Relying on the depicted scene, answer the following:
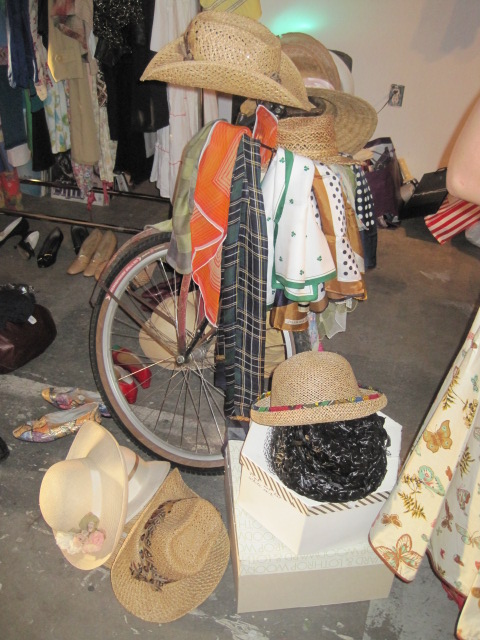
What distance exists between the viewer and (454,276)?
345 cm

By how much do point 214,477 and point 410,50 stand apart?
3.42 metres

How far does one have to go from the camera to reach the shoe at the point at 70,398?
2.30 metres

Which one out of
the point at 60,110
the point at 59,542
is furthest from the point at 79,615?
the point at 60,110

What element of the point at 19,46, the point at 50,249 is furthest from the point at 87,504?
the point at 19,46

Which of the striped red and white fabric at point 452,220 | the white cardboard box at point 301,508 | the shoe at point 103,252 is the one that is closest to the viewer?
the white cardboard box at point 301,508

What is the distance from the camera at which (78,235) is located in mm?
3406

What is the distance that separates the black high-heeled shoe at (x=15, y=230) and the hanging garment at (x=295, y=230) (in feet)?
7.79

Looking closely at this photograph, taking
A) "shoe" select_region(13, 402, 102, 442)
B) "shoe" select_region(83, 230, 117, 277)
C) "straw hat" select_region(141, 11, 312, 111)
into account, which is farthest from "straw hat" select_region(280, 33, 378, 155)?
"shoe" select_region(83, 230, 117, 277)

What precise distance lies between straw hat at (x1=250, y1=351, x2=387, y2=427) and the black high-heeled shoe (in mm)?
2498

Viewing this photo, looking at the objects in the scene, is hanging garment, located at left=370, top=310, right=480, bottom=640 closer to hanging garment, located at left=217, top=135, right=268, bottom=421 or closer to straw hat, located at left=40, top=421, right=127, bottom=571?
hanging garment, located at left=217, top=135, right=268, bottom=421

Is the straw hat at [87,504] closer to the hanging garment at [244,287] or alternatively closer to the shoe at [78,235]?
the hanging garment at [244,287]

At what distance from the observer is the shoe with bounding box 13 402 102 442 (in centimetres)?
214

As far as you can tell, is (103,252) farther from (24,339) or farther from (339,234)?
(339,234)

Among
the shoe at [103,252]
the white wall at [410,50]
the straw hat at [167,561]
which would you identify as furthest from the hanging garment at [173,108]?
the straw hat at [167,561]
